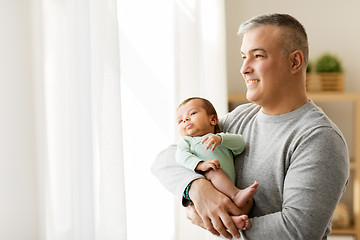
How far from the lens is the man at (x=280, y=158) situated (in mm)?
1303

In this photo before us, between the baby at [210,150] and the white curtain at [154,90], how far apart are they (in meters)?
0.63

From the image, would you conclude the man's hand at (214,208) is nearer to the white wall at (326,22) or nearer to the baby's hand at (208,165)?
the baby's hand at (208,165)

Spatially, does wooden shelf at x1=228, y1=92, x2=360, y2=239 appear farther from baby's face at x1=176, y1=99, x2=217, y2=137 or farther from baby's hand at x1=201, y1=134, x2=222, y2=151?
baby's hand at x1=201, y1=134, x2=222, y2=151

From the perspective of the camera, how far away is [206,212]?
4.68ft

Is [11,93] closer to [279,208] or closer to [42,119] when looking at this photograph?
[42,119]

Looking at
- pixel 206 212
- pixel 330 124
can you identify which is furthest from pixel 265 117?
pixel 206 212

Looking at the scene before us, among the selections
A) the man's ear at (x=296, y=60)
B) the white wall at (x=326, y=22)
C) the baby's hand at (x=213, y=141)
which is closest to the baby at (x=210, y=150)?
the baby's hand at (x=213, y=141)

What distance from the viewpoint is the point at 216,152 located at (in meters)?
1.58

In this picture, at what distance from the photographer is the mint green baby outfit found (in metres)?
1.55

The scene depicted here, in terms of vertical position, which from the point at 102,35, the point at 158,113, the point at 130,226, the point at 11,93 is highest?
the point at 102,35

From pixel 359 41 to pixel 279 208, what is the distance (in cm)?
298

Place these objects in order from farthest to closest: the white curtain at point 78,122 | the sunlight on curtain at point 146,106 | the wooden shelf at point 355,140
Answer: the wooden shelf at point 355,140, the sunlight on curtain at point 146,106, the white curtain at point 78,122

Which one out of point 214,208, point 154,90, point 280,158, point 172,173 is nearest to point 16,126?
point 172,173

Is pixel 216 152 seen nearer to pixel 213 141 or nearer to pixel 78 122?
pixel 213 141
